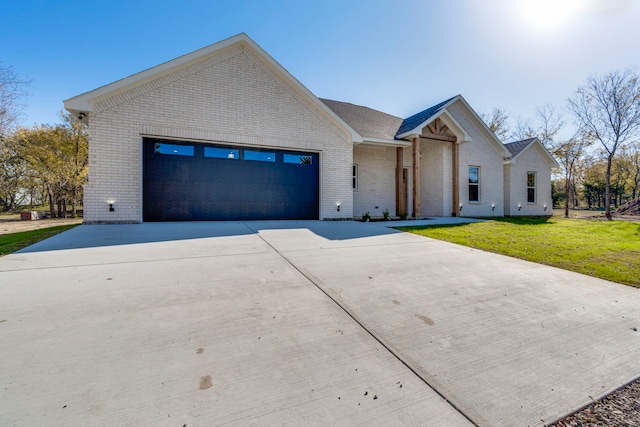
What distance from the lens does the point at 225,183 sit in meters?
9.38

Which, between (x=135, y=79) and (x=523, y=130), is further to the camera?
(x=523, y=130)

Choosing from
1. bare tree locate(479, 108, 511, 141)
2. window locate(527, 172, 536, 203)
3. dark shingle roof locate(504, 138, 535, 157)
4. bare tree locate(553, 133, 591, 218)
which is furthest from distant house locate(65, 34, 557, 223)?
bare tree locate(479, 108, 511, 141)

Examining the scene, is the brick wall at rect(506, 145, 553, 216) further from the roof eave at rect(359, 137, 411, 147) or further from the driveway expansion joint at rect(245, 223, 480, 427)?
the driveway expansion joint at rect(245, 223, 480, 427)

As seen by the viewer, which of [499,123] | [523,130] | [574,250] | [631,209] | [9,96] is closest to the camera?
[574,250]

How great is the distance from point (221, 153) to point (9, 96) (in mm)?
15986

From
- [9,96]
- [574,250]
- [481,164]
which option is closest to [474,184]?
[481,164]

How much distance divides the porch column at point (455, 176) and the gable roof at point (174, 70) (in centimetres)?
607

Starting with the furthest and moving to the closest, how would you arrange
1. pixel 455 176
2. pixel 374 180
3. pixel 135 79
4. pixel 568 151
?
pixel 568 151
pixel 455 176
pixel 374 180
pixel 135 79

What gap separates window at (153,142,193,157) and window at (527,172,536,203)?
19.5 m

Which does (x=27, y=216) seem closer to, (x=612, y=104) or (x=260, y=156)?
(x=260, y=156)

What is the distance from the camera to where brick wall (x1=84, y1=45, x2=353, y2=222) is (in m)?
7.99

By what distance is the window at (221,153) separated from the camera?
9180mm

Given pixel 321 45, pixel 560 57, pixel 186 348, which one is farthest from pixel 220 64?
pixel 560 57

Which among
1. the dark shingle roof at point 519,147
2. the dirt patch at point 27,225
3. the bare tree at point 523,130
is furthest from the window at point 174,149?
the bare tree at point 523,130
